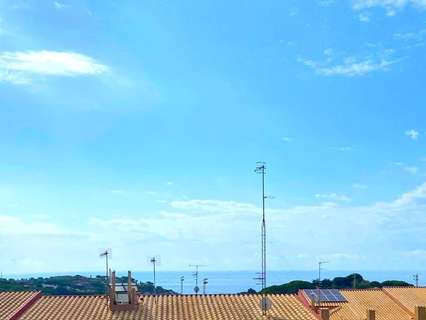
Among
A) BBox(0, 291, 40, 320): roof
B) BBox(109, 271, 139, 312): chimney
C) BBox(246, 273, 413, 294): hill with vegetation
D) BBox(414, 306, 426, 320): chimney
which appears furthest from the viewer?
BBox(246, 273, 413, 294): hill with vegetation

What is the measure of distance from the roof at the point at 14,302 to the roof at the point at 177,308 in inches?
15.2

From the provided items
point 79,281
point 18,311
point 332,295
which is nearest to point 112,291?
point 18,311

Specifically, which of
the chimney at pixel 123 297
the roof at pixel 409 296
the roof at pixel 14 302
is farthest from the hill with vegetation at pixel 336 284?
the roof at pixel 14 302

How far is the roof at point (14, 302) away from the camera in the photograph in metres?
32.1

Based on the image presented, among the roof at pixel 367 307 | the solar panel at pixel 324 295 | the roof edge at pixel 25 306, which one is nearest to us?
the roof edge at pixel 25 306

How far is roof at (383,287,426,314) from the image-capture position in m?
39.2

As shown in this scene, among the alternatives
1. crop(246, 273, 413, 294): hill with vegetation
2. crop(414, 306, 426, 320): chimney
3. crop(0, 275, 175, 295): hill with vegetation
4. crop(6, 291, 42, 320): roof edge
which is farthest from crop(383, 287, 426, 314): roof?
crop(0, 275, 175, 295): hill with vegetation

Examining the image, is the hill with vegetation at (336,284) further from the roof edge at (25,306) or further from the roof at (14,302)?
the roof at (14,302)

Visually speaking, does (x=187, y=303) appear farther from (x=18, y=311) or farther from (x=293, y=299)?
(x=18, y=311)

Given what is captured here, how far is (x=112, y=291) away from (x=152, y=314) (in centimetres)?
239

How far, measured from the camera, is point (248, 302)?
3522 centimetres

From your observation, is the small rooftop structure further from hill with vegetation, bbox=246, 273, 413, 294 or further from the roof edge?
hill with vegetation, bbox=246, 273, 413, 294

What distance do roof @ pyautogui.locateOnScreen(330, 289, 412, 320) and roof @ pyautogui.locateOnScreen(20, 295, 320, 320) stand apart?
343 centimetres

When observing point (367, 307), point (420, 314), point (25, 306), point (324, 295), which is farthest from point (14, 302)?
point (420, 314)
